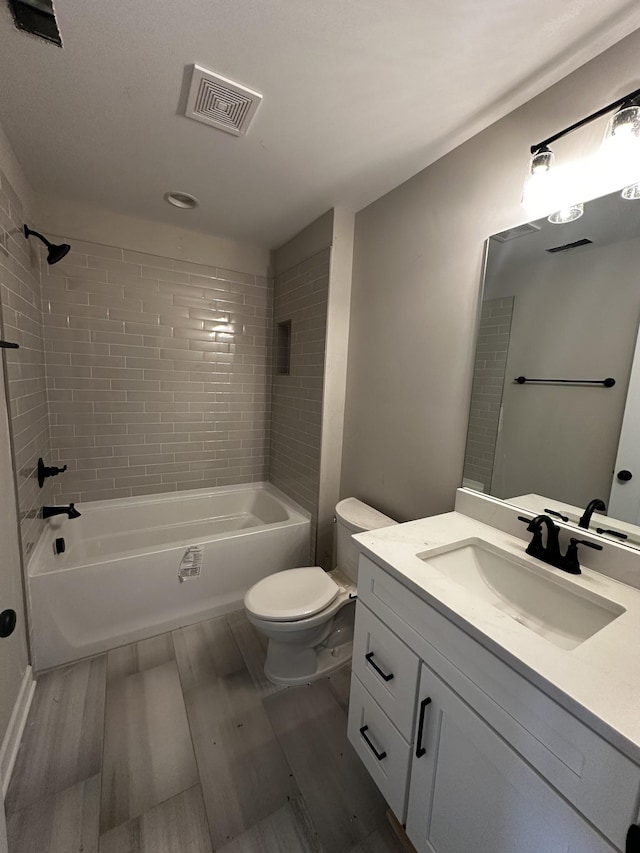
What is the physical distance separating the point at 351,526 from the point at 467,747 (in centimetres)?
103

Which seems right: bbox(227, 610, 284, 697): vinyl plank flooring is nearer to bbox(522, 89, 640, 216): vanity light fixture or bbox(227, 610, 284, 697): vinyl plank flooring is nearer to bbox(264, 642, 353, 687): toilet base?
bbox(264, 642, 353, 687): toilet base

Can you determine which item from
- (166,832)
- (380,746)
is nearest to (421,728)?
(380,746)

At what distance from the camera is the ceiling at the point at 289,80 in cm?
92

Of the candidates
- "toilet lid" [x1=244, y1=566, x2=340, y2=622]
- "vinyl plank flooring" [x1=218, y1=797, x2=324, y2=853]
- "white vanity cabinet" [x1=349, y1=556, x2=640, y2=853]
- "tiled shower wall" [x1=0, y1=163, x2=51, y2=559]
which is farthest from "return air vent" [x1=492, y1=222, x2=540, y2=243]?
"vinyl plank flooring" [x1=218, y1=797, x2=324, y2=853]

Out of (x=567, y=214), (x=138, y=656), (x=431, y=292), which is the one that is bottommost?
(x=138, y=656)

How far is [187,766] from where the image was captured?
123 cm

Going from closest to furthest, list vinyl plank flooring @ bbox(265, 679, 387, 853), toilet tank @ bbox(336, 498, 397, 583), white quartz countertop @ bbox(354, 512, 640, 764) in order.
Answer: white quartz countertop @ bbox(354, 512, 640, 764) → vinyl plank flooring @ bbox(265, 679, 387, 853) → toilet tank @ bbox(336, 498, 397, 583)

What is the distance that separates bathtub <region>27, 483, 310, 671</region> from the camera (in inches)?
64.0

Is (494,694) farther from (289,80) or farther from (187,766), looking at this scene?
(289,80)

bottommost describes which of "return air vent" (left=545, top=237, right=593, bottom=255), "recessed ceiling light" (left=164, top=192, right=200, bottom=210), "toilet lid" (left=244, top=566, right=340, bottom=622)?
"toilet lid" (left=244, top=566, right=340, bottom=622)

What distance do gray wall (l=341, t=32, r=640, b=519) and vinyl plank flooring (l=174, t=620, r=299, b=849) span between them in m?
1.11

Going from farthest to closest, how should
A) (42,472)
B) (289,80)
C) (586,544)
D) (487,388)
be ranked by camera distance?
(42,472) < (487,388) < (289,80) < (586,544)

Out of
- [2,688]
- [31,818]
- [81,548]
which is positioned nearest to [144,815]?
[31,818]

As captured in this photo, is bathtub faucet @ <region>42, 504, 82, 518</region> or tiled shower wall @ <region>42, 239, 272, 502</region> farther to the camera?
tiled shower wall @ <region>42, 239, 272, 502</region>
